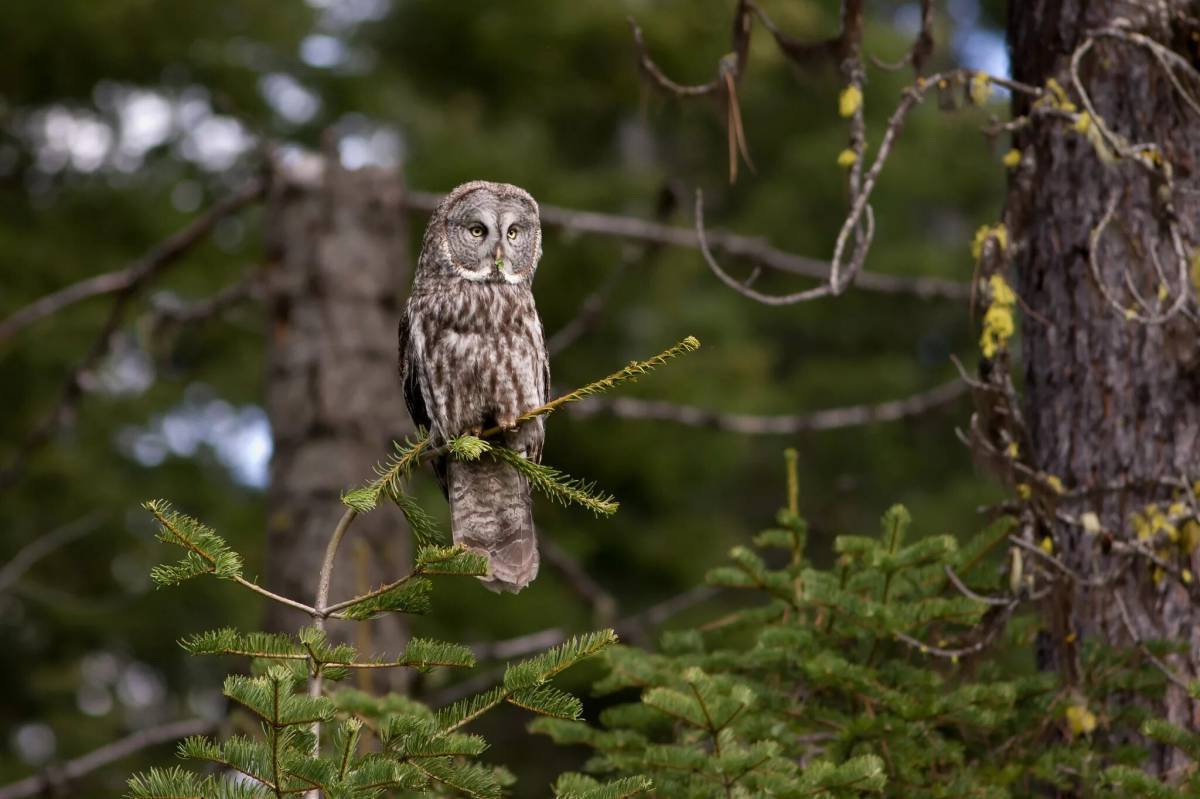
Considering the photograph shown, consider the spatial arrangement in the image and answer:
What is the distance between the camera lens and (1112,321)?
400 cm

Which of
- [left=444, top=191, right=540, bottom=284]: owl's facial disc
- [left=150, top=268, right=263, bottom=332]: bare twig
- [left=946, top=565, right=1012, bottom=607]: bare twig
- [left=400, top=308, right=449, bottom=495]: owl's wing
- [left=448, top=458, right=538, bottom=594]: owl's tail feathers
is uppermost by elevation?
[left=444, top=191, right=540, bottom=284]: owl's facial disc

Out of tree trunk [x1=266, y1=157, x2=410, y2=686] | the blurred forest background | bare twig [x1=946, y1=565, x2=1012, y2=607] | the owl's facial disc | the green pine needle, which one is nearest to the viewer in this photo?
the green pine needle

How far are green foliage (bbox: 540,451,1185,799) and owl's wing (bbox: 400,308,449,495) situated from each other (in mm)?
733

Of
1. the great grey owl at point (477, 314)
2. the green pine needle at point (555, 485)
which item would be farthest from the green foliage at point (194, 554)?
the great grey owl at point (477, 314)

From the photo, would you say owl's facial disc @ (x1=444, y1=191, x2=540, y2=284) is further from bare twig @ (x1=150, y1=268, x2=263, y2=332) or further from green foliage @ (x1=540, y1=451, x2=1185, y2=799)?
bare twig @ (x1=150, y1=268, x2=263, y2=332)

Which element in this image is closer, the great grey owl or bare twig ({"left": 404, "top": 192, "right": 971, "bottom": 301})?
the great grey owl

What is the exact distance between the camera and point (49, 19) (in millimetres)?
9953

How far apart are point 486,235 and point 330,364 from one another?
1783 millimetres

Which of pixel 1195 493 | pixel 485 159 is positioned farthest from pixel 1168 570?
pixel 485 159

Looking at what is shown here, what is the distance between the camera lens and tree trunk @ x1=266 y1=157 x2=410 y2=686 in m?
5.36

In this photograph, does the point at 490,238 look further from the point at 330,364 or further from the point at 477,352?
the point at 330,364

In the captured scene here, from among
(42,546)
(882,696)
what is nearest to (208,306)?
(42,546)

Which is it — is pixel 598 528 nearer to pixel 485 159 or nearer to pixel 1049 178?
pixel 485 159

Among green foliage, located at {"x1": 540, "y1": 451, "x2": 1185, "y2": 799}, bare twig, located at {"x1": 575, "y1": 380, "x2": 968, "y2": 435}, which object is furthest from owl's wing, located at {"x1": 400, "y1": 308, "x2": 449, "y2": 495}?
bare twig, located at {"x1": 575, "y1": 380, "x2": 968, "y2": 435}
